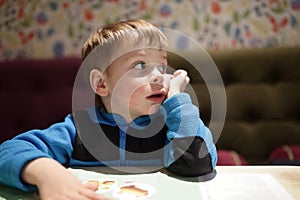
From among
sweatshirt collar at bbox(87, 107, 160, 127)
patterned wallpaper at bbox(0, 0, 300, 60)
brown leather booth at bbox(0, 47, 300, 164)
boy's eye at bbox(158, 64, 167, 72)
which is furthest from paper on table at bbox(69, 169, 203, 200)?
patterned wallpaper at bbox(0, 0, 300, 60)

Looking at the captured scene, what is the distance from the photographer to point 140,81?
83 cm

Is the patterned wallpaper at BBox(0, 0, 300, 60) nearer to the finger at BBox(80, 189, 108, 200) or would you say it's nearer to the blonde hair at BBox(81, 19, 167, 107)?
the blonde hair at BBox(81, 19, 167, 107)

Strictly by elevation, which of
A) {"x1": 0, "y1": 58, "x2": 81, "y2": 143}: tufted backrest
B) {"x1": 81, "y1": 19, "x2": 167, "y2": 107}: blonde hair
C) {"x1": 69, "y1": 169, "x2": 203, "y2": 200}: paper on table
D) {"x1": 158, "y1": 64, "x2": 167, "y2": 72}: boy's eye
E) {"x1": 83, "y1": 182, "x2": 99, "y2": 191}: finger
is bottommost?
{"x1": 0, "y1": 58, "x2": 81, "y2": 143}: tufted backrest

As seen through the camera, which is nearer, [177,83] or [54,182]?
[54,182]

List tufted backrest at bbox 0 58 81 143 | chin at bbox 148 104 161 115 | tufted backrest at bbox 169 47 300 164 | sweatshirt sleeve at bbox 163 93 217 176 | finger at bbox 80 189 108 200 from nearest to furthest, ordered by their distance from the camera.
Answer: finger at bbox 80 189 108 200 < sweatshirt sleeve at bbox 163 93 217 176 < chin at bbox 148 104 161 115 < tufted backrest at bbox 169 47 300 164 < tufted backrest at bbox 0 58 81 143

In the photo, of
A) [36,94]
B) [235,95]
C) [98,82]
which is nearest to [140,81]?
[98,82]

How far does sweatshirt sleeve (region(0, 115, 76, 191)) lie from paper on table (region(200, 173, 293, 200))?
34cm

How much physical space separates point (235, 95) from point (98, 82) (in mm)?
908

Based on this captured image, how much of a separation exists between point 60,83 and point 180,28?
0.72m

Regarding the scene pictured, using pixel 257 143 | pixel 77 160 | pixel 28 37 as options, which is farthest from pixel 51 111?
pixel 257 143

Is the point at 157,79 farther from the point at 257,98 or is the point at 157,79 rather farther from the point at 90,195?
the point at 257,98

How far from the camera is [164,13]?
1.85 metres

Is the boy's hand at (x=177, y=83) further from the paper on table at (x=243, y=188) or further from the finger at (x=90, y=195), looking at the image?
the finger at (x=90, y=195)

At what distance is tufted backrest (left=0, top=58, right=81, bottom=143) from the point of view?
169cm
